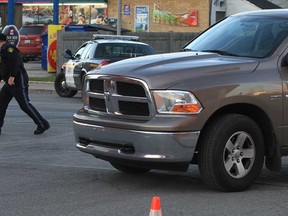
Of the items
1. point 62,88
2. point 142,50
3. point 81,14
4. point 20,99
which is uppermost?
point 81,14

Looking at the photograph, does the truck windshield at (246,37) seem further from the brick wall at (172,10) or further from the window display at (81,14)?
the window display at (81,14)

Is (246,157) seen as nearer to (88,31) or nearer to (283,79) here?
(283,79)

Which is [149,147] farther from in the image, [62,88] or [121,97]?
[62,88]

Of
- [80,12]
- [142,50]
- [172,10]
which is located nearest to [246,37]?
[142,50]

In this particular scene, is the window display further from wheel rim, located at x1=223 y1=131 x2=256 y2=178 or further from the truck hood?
wheel rim, located at x1=223 y1=131 x2=256 y2=178

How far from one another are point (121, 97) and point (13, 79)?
433 cm

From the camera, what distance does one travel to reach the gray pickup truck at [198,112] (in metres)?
6.12

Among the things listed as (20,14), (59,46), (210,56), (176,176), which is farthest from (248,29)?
(20,14)

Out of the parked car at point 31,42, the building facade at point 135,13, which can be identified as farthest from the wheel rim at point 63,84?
the building facade at point 135,13

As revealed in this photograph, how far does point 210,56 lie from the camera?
6801mm

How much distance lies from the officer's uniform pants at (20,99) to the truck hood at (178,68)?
3933 millimetres

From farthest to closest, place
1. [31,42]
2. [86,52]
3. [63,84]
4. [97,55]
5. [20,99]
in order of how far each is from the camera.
→ [31,42]
[63,84]
[86,52]
[97,55]
[20,99]

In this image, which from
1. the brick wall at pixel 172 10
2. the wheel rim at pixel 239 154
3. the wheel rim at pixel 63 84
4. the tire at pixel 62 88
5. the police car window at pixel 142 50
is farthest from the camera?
the brick wall at pixel 172 10

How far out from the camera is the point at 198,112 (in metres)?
6.13
